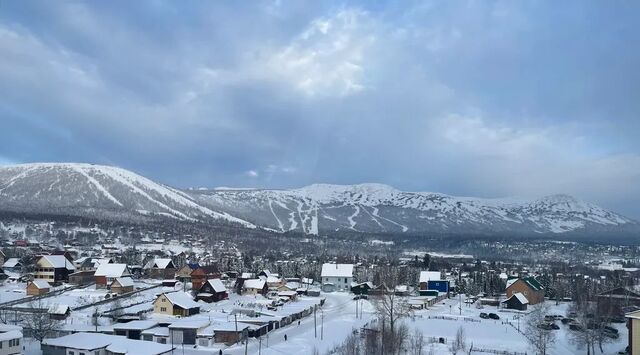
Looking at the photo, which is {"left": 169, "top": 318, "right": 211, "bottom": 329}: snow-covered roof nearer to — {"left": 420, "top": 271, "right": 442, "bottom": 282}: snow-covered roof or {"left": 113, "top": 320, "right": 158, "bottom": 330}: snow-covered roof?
{"left": 113, "top": 320, "right": 158, "bottom": 330}: snow-covered roof

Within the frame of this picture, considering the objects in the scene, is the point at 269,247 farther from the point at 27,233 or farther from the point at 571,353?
the point at 571,353

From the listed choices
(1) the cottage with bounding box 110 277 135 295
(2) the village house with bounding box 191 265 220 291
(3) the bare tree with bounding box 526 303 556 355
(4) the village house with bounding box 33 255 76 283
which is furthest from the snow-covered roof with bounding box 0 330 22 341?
(4) the village house with bounding box 33 255 76 283

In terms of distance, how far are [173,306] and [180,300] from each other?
0.80 m

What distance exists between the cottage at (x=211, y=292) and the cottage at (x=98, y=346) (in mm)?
19824

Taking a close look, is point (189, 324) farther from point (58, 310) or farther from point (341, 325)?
point (58, 310)

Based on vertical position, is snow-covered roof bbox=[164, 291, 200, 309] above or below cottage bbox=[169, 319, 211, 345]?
above

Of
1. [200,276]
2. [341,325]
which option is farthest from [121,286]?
[341,325]

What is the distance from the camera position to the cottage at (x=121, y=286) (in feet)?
157

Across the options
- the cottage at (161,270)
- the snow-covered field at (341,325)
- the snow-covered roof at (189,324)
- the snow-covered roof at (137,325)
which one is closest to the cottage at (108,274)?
the snow-covered field at (341,325)

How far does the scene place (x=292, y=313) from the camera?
3841cm

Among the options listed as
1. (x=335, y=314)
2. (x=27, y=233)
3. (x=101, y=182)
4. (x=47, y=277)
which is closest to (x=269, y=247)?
(x=27, y=233)

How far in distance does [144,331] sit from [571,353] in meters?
21.6

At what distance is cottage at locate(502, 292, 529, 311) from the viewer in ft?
151

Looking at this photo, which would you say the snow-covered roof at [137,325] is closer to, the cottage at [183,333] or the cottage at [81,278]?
the cottage at [183,333]
